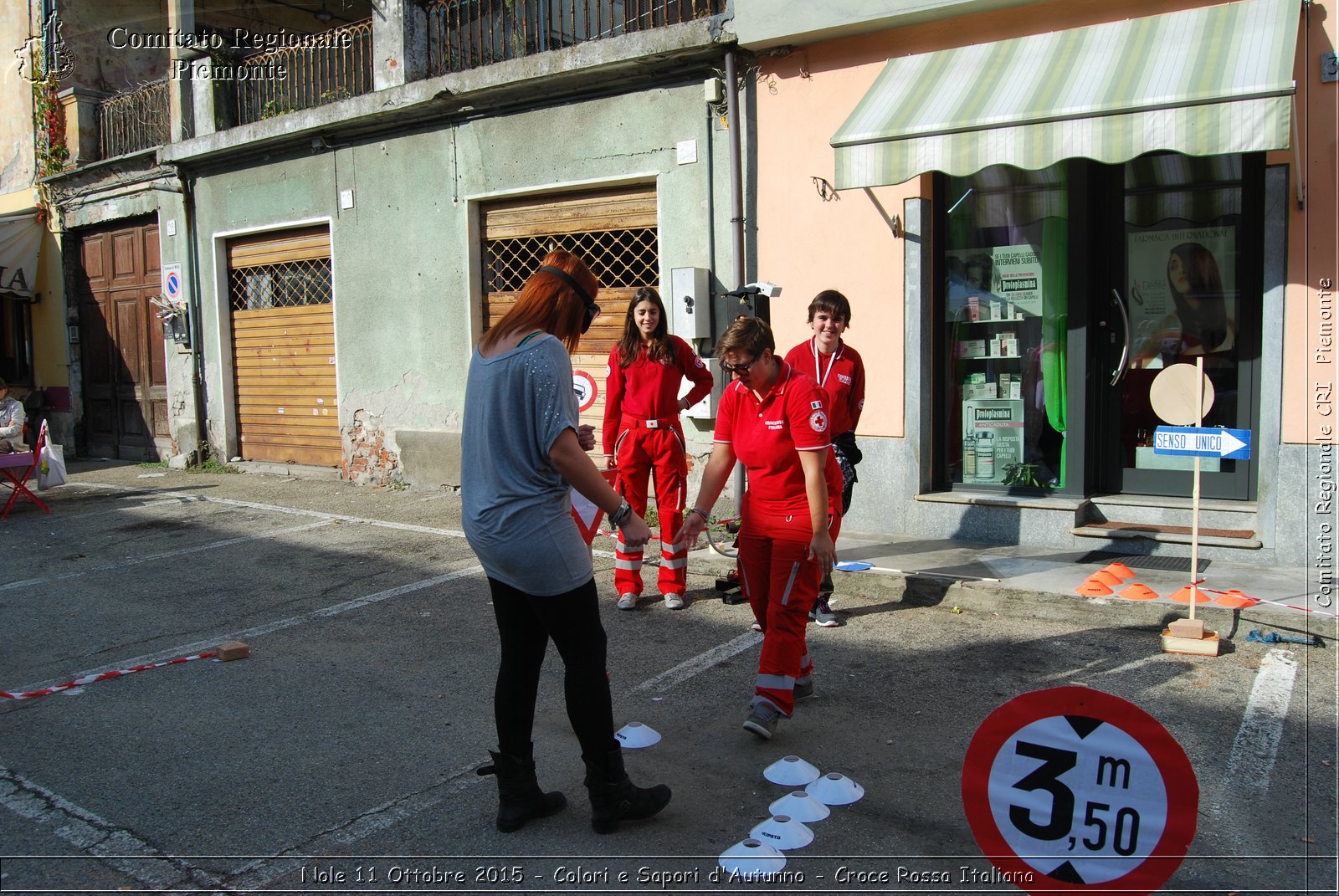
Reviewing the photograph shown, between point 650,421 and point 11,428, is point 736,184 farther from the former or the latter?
point 11,428

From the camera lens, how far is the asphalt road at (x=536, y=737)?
3.25 metres

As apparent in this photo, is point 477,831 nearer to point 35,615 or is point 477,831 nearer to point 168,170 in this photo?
point 35,615

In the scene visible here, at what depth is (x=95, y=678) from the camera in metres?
5.29

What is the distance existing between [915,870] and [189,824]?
2.50m

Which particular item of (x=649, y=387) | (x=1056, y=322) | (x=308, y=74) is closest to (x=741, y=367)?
(x=649, y=387)

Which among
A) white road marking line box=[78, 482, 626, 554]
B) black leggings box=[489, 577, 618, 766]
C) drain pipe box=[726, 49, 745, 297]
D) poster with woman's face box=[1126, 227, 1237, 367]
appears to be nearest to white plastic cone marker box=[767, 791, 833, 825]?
black leggings box=[489, 577, 618, 766]

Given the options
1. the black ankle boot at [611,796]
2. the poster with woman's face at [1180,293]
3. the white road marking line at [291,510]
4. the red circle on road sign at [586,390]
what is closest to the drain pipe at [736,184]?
the red circle on road sign at [586,390]

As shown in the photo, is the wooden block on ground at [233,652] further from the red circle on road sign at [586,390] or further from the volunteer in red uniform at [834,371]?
the volunteer in red uniform at [834,371]

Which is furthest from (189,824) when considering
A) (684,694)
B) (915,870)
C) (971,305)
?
(971,305)

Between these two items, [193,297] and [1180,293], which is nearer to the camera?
[1180,293]

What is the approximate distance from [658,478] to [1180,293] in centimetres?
425

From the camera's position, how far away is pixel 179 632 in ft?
20.1

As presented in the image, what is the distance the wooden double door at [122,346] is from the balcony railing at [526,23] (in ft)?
20.2

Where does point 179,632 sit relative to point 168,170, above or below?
below
